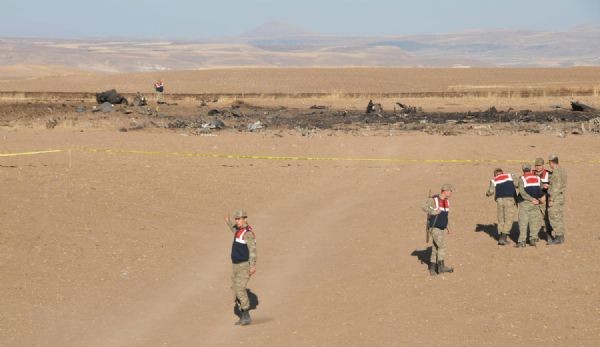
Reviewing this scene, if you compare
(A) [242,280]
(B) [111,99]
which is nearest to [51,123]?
(B) [111,99]

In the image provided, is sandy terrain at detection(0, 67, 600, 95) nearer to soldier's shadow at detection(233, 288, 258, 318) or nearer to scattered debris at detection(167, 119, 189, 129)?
scattered debris at detection(167, 119, 189, 129)

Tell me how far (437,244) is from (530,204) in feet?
8.03

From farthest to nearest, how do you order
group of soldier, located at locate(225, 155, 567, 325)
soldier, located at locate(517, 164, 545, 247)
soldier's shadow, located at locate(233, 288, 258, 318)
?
soldier, located at locate(517, 164, 545, 247), group of soldier, located at locate(225, 155, 567, 325), soldier's shadow, located at locate(233, 288, 258, 318)

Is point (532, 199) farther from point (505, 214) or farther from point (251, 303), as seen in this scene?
point (251, 303)

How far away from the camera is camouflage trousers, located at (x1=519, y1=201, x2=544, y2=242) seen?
1700 centimetres

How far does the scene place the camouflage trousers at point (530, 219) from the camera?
1700cm

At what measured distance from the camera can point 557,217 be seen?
Result: 17.3 m

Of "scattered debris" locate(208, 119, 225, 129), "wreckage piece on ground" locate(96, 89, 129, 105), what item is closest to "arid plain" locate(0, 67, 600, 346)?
"scattered debris" locate(208, 119, 225, 129)

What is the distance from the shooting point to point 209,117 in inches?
1647

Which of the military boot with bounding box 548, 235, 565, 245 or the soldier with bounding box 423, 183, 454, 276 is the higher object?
the soldier with bounding box 423, 183, 454, 276

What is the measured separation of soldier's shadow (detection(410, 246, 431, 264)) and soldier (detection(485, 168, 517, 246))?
1.37 meters

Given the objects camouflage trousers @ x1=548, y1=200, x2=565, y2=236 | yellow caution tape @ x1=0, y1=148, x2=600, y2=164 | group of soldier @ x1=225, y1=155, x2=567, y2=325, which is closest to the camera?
group of soldier @ x1=225, y1=155, x2=567, y2=325

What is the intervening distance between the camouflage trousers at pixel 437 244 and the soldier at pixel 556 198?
2711 millimetres

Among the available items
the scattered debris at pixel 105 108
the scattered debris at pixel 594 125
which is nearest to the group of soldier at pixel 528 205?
the scattered debris at pixel 594 125
